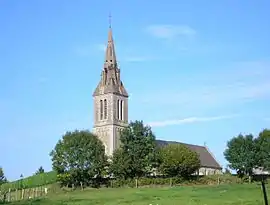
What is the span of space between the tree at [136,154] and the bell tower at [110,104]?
34909 mm

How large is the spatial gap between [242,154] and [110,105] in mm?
45964

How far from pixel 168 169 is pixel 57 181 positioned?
76.2 feet

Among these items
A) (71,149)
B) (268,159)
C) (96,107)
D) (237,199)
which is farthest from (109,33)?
(237,199)

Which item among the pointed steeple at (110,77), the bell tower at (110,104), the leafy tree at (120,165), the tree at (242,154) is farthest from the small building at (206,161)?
the leafy tree at (120,165)

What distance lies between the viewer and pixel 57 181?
349 feet

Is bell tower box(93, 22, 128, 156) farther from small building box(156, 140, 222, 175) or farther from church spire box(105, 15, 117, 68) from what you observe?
small building box(156, 140, 222, 175)

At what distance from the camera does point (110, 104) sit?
456 feet

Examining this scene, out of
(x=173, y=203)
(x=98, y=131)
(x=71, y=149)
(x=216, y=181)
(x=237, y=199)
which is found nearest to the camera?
(x=173, y=203)

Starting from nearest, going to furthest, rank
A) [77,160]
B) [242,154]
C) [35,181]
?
1. [77,160]
2. [242,154]
3. [35,181]

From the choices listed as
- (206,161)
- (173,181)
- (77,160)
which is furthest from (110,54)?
(173,181)

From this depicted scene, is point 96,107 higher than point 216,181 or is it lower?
higher

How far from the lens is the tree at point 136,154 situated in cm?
9569

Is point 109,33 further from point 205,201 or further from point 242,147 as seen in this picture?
point 205,201

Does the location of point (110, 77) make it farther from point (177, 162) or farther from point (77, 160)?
point (177, 162)
